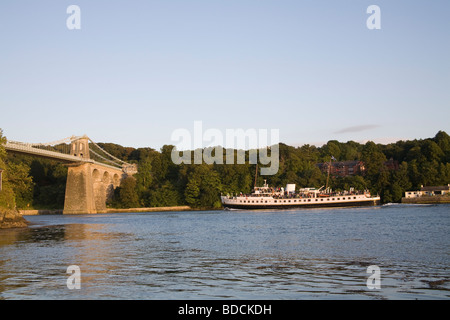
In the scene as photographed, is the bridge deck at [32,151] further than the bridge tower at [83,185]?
No

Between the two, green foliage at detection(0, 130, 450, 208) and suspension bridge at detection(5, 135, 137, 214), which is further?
green foliage at detection(0, 130, 450, 208)

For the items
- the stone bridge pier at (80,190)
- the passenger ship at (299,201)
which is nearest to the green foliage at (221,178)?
the stone bridge pier at (80,190)

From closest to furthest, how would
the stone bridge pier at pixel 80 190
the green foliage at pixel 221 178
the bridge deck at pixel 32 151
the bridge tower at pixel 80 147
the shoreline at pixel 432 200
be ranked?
the bridge deck at pixel 32 151
the stone bridge pier at pixel 80 190
the shoreline at pixel 432 200
the bridge tower at pixel 80 147
the green foliage at pixel 221 178

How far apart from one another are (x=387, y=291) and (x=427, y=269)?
3972mm

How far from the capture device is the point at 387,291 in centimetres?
1100

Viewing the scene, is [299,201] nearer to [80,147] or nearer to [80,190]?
[80,190]

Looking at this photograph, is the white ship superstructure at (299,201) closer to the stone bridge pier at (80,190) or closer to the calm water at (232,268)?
the stone bridge pier at (80,190)

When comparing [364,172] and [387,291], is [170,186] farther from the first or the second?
[387,291]

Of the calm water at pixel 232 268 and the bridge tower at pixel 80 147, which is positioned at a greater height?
the bridge tower at pixel 80 147

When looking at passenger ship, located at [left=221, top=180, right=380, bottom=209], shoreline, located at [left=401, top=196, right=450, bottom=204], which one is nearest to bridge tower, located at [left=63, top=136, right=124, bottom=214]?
Result: passenger ship, located at [left=221, top=180, right=380, bottom=209]

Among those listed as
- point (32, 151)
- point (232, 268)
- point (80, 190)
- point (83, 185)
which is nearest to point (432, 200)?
point (83, 185)

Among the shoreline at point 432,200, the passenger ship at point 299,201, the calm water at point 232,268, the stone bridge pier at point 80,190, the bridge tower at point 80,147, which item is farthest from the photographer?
the bridge tower at point 80,147

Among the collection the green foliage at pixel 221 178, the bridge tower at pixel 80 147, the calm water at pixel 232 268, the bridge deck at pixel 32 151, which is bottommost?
the calm water at pixel 232 268

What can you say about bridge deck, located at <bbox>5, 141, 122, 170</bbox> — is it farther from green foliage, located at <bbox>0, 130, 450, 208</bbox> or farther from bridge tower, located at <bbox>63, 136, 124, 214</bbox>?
green foliage, located at <bbox>0, 130, 450, 208</bbox>
